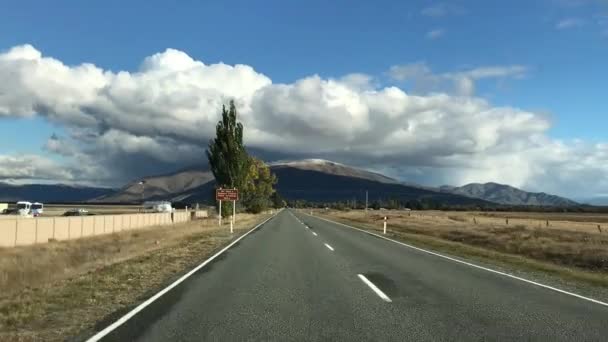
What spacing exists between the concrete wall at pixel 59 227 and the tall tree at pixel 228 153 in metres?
9.64

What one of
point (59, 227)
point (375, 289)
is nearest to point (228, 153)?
point (59, 227)

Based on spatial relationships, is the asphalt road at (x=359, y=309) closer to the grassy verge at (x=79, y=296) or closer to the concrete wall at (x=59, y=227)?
the grassy verge at (x=79, y=296)

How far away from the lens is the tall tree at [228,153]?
192ft

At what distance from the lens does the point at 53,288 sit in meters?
11.9

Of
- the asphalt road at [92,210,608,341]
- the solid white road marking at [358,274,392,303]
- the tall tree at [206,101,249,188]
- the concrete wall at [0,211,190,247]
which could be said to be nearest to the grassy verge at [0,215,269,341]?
the asphalt road at [92,210,608,341]

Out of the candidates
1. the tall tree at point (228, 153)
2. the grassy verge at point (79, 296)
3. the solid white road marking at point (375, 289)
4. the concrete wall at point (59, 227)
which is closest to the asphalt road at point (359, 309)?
the solid white road marking at point (375, 289)

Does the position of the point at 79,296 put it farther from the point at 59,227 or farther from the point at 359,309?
the point at 59,227

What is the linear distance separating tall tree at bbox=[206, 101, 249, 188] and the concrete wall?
31.6 ft

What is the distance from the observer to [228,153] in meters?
58.9

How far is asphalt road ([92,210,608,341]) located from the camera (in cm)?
755

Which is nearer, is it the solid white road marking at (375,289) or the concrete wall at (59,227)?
the solid white road marking at (375,289)

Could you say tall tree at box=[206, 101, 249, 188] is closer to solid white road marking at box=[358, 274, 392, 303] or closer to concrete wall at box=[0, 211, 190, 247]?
concrete wall at box=[0, 211, 190, 247]

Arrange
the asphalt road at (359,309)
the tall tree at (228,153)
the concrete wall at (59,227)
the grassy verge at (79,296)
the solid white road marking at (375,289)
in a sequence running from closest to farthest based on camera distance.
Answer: the asphalt road at (359,309), the grassy verge at (79,296), the solid white road marking at (375,289), the concrete wall at (59,227), the tall tree at (228,153)

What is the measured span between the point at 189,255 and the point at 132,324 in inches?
491
